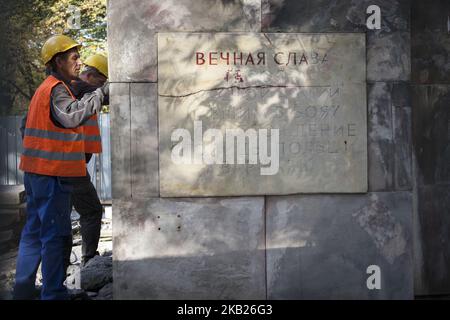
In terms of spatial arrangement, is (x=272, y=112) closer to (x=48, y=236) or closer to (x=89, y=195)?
(x=48, y=236)

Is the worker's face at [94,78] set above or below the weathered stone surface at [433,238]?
above

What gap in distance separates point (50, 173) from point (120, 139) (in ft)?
2.18

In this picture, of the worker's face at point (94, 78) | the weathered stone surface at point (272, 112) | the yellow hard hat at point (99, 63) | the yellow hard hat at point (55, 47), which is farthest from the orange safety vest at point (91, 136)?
the weathered stone surface at point (272, 112)

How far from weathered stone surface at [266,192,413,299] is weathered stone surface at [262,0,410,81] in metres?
1.05

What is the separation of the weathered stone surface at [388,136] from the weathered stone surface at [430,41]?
17.9 inches

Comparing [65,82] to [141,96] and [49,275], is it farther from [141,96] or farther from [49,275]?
[49,275]

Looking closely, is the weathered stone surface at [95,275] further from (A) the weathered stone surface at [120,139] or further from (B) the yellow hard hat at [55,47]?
(B) the yellow hard hat at [55,47]

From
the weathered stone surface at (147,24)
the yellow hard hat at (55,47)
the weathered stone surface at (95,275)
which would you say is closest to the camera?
the weathered stone surface at (147,24)

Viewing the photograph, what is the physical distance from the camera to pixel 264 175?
4109mm

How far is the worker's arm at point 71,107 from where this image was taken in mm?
4176

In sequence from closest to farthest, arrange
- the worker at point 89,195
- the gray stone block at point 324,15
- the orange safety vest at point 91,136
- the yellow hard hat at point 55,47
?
the gray stone block at point 324,15 → the yellow hard hat at point 55,47 → the worker at point 89,195 → the orange safety vest at point 91,136

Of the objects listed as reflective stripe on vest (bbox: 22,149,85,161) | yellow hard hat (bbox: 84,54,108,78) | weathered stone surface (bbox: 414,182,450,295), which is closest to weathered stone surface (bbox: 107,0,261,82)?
reflective stripe on vest (bbox: 22,149,85,161)

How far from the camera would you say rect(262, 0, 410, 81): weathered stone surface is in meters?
4.11

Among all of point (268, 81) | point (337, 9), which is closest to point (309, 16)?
point (337, 9)
